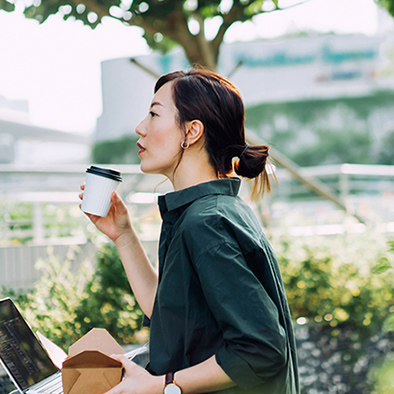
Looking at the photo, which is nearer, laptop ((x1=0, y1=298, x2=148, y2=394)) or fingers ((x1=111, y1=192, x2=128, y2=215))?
laptop ((x1=0, y1=298, x2=148, y2=394))

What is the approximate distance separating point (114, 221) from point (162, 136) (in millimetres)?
384

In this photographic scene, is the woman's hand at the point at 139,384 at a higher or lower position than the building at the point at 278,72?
lower

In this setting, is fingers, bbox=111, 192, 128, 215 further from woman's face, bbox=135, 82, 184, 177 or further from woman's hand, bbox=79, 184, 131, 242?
woman's face, bbox=135, 82, 184, 177

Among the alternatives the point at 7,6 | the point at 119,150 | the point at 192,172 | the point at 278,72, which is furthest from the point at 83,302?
the point at 278,72

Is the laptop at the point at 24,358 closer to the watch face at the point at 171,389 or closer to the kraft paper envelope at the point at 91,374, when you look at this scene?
the kraft paper envelope at the point at 91,374

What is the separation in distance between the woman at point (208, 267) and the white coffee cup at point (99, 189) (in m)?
0.15

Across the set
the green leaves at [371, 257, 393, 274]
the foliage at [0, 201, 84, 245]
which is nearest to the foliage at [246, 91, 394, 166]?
the foliage at [0, 201, 84, 245]

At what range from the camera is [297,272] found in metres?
3.41

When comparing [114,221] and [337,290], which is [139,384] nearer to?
[114,221]

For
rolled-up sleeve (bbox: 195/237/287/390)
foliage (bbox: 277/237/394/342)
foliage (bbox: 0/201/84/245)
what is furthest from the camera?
foliage (bbox: 0/201/84/245)

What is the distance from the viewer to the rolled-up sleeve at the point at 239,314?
3.52 ft

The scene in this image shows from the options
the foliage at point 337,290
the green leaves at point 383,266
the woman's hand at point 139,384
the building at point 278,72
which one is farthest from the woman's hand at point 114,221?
the building at point 278,72

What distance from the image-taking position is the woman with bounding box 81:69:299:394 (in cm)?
109

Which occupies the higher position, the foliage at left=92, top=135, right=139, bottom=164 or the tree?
the tree
